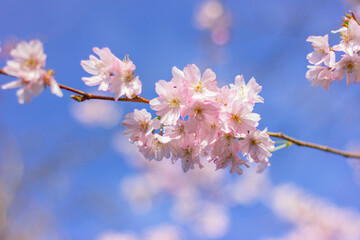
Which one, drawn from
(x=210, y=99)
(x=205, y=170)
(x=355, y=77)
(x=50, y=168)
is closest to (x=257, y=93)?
(x=210, y=99)

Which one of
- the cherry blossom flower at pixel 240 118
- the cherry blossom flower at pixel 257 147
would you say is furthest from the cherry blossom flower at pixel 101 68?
the cherry blossom flower at pixel 257 147

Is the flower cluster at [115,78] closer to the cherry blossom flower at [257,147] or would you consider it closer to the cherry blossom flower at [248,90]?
the cherry blossom flower at [248,90]

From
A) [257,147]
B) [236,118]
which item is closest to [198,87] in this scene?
[236,118]

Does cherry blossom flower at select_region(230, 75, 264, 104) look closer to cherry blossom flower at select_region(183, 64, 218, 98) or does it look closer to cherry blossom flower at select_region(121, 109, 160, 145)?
cherry blossom flower at select_region(183, 64, 218, 98)

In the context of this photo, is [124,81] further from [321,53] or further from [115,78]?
[321,53]

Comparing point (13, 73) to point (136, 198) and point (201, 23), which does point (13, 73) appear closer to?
point (201, 23)

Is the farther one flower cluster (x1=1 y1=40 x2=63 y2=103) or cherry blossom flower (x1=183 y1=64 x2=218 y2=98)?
cherry blossom flower (x1=183 y1=64 x2=218 y2=98)

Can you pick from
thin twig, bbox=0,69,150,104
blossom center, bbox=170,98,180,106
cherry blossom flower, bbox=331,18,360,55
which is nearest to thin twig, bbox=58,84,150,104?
thin twig, bbox=0,69,150,104
